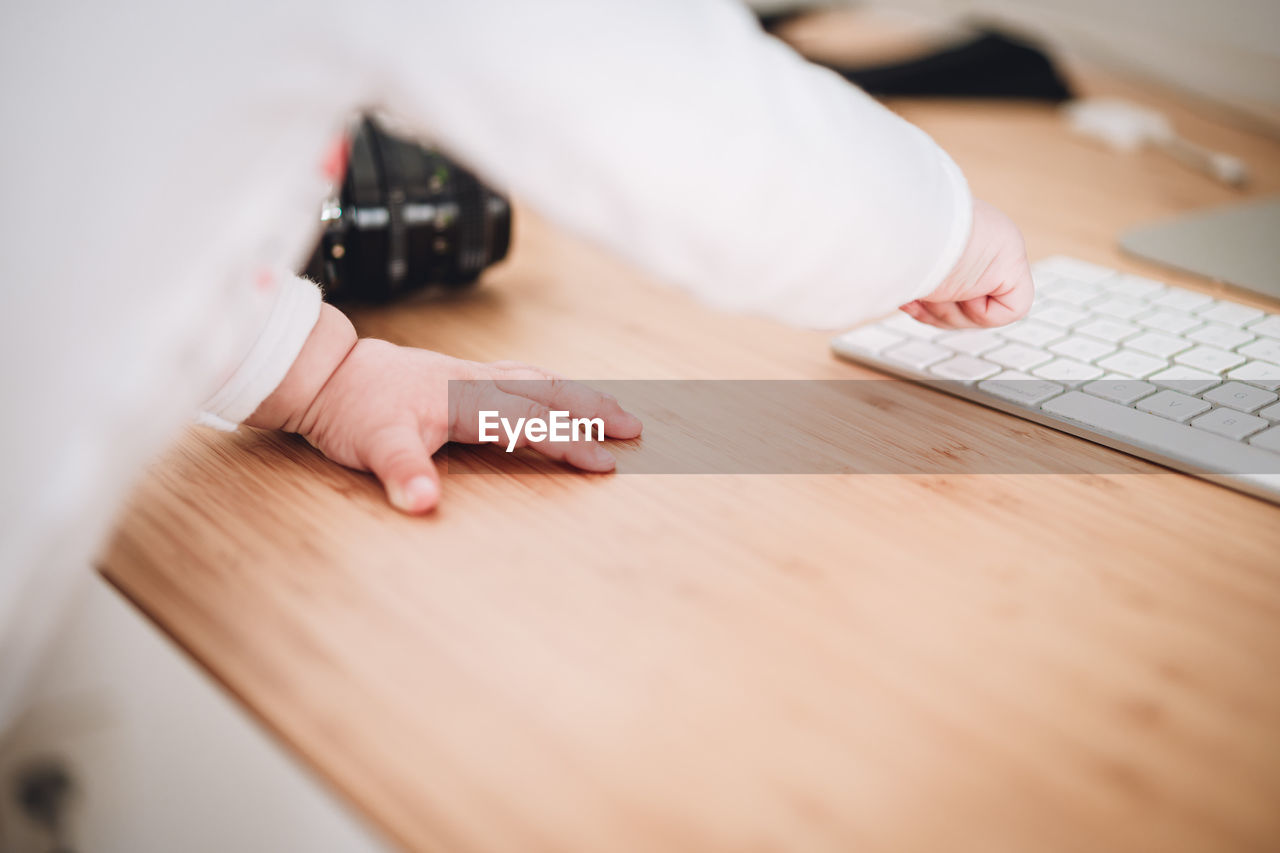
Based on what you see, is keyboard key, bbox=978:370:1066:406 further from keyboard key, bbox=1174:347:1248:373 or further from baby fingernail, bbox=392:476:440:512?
baby fingernail, bbox=392:476:440:512

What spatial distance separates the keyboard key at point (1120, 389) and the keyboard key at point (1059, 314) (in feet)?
0.24

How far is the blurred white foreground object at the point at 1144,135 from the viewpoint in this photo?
0.95 meters

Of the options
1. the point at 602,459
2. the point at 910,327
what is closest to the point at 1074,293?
the point at 910,327

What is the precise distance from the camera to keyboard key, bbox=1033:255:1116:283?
2.14 feet

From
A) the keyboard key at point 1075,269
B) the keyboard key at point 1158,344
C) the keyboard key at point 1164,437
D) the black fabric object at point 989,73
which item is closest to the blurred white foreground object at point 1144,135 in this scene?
the black fabric object at point 989,73

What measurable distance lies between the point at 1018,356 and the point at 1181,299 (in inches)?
5.9

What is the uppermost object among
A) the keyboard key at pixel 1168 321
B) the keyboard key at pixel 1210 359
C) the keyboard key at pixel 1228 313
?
the keyboard key at pixel 1228 313

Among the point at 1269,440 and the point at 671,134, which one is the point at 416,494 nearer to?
the point at 671,134

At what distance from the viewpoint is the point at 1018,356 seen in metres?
0.55

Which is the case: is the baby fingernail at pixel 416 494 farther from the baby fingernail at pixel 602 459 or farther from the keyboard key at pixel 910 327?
the keyboard key at pixel 910 327

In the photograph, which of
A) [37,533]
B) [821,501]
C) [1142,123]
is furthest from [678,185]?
[1142,123]

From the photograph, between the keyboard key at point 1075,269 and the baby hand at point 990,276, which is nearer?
the baby hand at point 990,276

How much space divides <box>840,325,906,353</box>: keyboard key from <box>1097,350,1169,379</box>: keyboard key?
116 mm

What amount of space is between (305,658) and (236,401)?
0.17 m
